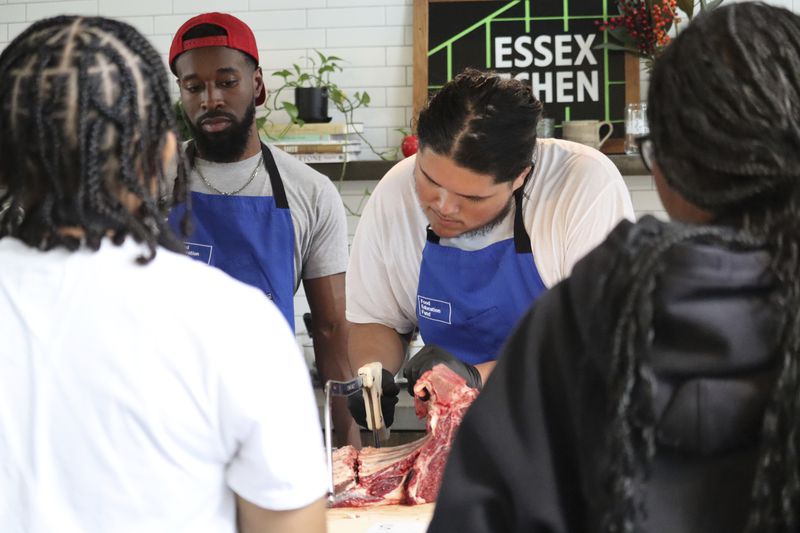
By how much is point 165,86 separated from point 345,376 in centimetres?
212

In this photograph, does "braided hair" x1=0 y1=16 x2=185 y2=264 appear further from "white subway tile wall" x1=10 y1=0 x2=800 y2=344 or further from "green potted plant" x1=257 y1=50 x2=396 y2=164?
"white subway tile wall" x1=10 y1=0 x2=800 y2=344

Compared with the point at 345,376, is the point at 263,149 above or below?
above

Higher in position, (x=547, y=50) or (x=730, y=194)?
(x=547, y=50)

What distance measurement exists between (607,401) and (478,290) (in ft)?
4.87

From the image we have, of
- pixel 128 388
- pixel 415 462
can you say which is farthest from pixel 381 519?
pixel 128 388

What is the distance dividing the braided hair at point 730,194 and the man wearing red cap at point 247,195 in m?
1.99

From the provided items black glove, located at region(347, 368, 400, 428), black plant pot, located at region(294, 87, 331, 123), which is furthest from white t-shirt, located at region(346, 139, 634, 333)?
black plant pot, located at region(294, 87, 331, 123)

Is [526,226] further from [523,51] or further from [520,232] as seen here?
[523,51]

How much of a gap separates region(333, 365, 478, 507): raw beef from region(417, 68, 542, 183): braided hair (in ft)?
1.56

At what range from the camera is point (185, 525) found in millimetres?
1082

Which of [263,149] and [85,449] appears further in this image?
[263,149]

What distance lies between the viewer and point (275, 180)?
117 inches

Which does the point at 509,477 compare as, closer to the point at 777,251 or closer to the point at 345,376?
the point at 777,251

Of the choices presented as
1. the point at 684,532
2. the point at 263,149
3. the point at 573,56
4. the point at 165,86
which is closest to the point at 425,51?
the point at 573,56
